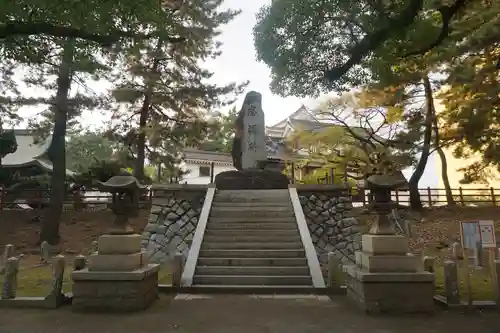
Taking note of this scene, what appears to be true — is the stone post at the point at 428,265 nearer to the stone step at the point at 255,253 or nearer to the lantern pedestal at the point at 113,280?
the stone step at the point at 255,253

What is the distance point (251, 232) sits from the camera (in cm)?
1037

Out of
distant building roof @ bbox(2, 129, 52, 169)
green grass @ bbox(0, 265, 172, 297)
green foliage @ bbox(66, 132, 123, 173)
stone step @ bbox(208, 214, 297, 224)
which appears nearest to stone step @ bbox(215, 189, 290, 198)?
stone step @ bbox(208, 214, 297, 224)

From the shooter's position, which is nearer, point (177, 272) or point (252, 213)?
point (177, 272)

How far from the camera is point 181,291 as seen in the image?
782 cm

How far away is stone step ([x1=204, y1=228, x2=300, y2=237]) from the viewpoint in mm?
10195

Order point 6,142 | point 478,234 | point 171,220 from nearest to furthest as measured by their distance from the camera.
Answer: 1. point 478,234
2. point 171,220
3. point 6,142

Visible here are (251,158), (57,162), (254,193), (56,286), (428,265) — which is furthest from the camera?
(251,158)

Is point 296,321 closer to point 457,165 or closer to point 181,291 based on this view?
point 181,291

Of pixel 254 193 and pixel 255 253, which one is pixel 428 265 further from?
pixel 254 193

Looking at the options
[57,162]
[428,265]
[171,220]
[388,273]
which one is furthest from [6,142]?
[428,265]

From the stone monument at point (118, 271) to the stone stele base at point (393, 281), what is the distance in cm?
376

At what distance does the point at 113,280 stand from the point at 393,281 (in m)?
4.58

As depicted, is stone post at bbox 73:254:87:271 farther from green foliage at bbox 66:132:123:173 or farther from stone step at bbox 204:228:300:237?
green foliage at bbox 66:132:123:173

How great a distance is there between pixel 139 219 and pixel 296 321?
40.4 feet
